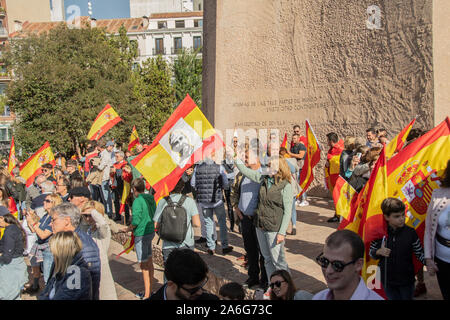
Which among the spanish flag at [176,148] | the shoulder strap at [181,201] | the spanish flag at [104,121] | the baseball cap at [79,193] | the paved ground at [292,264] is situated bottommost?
the paved ground at [292,264]

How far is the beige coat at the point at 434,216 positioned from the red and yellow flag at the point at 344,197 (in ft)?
3.14

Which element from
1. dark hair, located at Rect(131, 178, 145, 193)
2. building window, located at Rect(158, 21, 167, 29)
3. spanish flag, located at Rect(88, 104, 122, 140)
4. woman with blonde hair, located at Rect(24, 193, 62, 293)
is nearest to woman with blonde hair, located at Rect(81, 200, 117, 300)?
woman with blonde hair, located at Rect(24, 193, 62, 293)

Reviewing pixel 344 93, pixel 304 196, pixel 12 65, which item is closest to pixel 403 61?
pixel 344 93

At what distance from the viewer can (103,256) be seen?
4.07 metres

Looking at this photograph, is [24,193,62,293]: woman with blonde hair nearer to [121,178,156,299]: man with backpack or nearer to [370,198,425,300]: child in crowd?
[121,178,156,299]: man with backpack

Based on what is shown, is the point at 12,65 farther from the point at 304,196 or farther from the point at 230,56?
the point at 304,196

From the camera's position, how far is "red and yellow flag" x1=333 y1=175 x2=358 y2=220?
14.2 ft

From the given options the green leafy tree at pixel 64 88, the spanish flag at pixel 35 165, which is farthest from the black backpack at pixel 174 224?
the green leafy tree at pixel 64 88

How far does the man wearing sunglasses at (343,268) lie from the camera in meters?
2.15

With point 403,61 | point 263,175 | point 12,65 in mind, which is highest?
point 12,65

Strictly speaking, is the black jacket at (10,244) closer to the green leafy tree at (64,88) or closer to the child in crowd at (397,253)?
the child in crowd at (397,253)

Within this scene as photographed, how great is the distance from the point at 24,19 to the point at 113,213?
54279 millimetres

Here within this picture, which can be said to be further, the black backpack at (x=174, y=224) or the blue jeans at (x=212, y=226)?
the blue jeans at (x=212, y=226)
